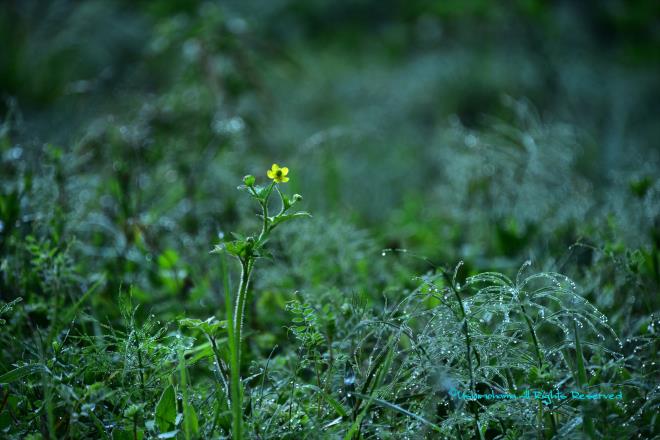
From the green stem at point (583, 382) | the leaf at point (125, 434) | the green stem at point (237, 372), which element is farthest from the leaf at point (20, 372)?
the green stem at point (583, 382)

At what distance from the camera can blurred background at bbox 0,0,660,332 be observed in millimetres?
1758

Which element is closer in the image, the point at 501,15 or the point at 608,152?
the point at 608,152

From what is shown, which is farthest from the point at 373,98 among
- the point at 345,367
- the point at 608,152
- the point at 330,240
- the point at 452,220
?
the point at 345,367

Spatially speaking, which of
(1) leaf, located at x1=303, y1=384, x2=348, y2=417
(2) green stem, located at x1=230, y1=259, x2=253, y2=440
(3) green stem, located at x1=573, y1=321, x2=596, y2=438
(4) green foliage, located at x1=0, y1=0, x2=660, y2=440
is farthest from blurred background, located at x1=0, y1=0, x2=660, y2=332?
(3) green stem, located at x1=573, y1=321, x2=596, y2=438

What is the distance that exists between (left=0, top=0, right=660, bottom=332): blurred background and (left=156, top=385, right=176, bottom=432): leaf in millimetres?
321

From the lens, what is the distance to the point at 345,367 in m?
1.12

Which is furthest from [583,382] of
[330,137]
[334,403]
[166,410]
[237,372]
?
[330,137]

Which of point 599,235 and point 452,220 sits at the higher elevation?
point 599,235

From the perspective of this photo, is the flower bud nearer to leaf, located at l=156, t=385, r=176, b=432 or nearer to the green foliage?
the green foliage

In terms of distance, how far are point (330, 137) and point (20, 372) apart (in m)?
1.52

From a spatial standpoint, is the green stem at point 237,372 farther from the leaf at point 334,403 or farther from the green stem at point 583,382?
the green stem at point 583,382

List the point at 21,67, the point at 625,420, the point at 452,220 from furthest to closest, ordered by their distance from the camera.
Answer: the point at 21,67, the point at 452,220, the point at 625,420

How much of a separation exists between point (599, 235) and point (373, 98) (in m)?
2.85

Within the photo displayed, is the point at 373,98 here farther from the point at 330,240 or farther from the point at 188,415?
the point at 188,415
